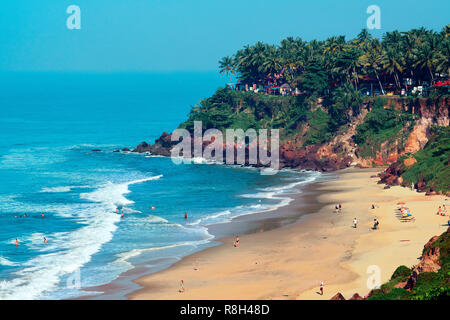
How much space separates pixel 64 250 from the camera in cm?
6025

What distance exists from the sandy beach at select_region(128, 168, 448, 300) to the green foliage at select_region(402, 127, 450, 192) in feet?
10.6

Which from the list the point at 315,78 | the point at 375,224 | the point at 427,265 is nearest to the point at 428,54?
the point at 315,78

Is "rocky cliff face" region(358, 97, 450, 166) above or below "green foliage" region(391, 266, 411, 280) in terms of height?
above

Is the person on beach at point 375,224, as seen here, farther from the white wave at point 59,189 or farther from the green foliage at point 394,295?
the white wave at point 59,189

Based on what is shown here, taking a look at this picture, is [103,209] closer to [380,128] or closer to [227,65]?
[380,128]

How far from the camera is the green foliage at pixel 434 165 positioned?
7634 centimetres

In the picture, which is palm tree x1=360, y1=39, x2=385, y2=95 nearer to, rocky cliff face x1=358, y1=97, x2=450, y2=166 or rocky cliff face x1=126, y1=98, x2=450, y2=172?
rocky cliff face x1=126, y1=98, x2=450, y2=172

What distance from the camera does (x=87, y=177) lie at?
102562mm

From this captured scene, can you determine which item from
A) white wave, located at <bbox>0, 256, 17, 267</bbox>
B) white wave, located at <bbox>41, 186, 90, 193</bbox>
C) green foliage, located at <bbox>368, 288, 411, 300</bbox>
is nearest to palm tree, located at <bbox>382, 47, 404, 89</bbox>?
white wave, located at <bbox>41, 186, 90, 193</bbox>

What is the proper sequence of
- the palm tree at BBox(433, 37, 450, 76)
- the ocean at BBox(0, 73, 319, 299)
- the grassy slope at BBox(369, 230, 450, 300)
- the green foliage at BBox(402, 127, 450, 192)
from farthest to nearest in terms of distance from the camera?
the palm tree at BBox(433, 37, 450, 76) → the green foliage at BBox(402, 127, 450, 192) → the ocean at BBox(0, 73, 319, 299) → the grassy slope at BBox(369, 230, 450, 300)

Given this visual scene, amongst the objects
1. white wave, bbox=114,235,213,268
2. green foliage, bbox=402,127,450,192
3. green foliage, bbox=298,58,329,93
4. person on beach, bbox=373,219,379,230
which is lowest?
white wave, bbox=114,235,213,268

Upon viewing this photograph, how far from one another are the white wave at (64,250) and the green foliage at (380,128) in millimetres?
36374

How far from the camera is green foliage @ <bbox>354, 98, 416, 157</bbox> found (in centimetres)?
9875
